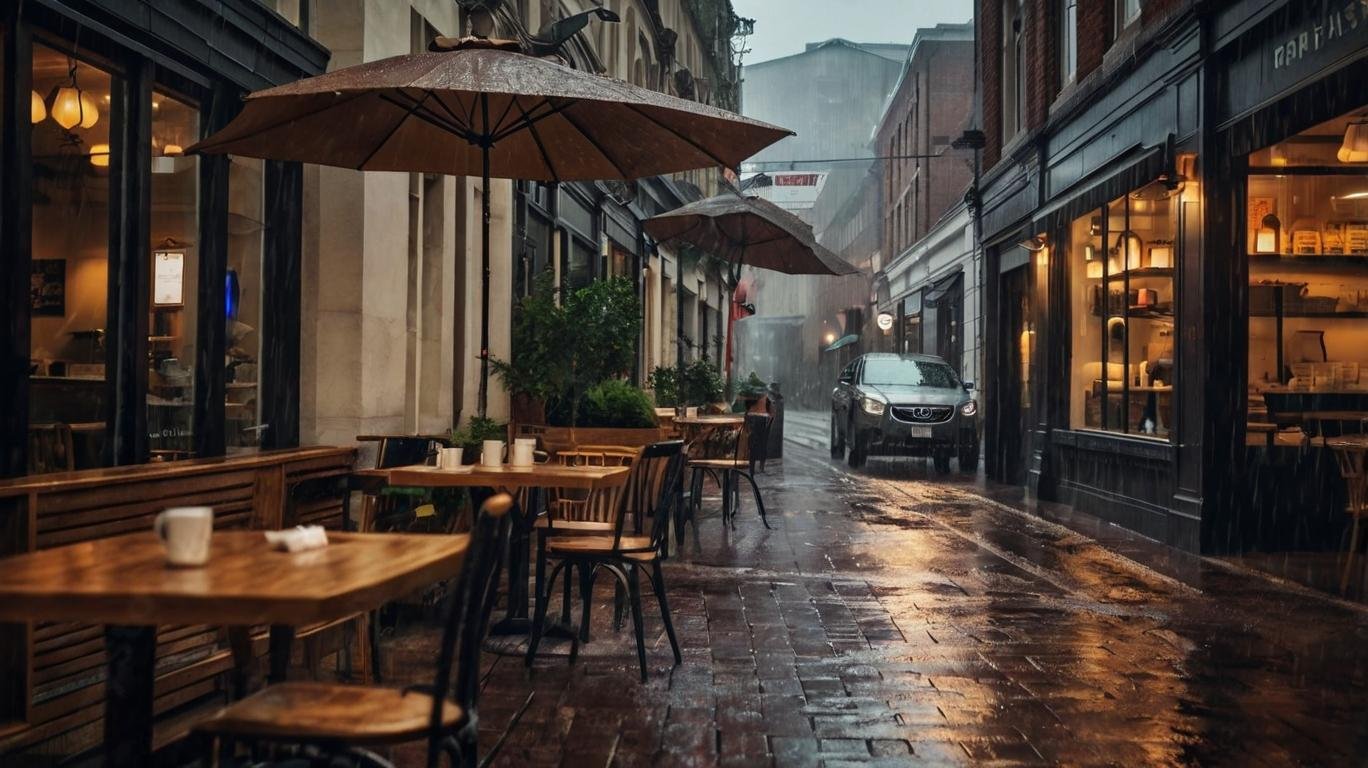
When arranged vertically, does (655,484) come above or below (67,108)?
below

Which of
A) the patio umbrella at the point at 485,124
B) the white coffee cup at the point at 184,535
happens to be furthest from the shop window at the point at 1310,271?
the white coffee cup at the point at 184,535

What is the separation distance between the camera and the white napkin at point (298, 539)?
286 cm

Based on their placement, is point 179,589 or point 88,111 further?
point 88,111

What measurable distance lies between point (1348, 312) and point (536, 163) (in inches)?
312

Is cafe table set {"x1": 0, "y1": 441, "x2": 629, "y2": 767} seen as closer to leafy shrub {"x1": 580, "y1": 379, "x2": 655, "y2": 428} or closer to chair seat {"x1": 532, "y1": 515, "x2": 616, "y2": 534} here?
chair seat {"x1": 532, "y1": 515, "x2": 616, "y2": 534}

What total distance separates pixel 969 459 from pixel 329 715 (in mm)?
15843

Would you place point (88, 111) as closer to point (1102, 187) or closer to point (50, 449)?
point (50, 449)

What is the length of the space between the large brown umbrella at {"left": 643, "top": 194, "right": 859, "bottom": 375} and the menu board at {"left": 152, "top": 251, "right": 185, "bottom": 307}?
19.9 feet

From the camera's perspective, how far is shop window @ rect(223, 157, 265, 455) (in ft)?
22.3

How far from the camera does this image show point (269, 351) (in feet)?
24.1

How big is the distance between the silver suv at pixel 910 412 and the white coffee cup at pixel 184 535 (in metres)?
14.8

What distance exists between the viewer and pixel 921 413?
16.9m

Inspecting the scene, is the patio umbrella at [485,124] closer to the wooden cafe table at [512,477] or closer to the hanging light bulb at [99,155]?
the hanging light bulb at [99,155]

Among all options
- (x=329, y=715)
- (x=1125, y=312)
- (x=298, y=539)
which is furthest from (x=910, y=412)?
A: (x=329, y=715)
